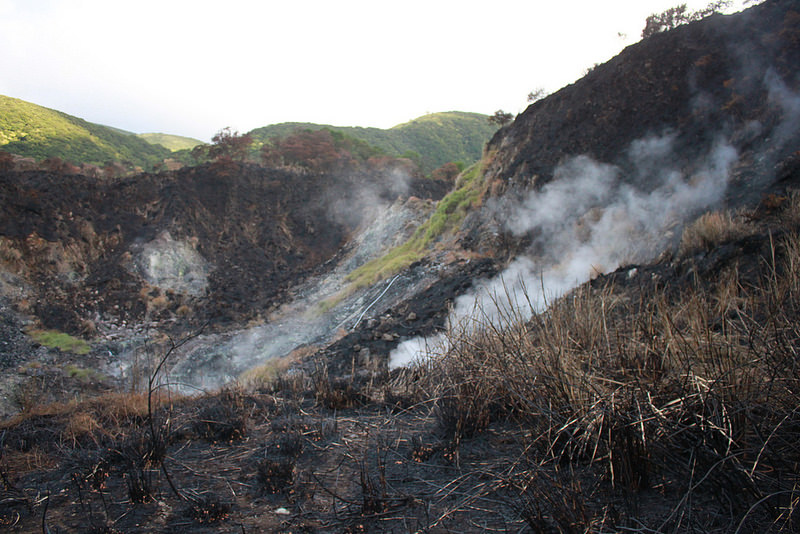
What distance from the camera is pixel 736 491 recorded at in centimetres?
157

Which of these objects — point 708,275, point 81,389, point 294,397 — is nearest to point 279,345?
point 81,389

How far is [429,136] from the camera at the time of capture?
76562mm

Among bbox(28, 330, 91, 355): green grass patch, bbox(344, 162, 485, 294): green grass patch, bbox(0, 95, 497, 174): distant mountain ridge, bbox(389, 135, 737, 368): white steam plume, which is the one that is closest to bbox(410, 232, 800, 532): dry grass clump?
bbox(389, 135, 737, 368): white steam plume

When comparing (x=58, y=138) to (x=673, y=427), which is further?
(x=58, y=138)

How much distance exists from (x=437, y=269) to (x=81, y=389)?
927cm

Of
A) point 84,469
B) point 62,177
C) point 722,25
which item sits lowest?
point 84,469

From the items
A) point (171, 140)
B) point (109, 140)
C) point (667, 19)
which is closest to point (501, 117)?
point (667, 19)

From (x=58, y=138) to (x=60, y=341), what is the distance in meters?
32.2

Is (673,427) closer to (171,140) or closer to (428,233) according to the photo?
(428,233)

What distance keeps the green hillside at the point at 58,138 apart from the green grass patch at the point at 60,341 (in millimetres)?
24784

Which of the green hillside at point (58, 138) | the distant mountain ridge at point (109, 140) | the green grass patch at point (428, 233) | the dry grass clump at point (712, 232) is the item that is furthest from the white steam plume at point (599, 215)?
the green hillside at point (58, 138)

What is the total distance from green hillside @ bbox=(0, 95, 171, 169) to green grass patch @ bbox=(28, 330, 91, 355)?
976 inches

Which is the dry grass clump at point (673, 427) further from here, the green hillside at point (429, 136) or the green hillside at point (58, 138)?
the green hillside at point (429, 136)

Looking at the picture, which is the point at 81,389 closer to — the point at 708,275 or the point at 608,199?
the point at 708,275
